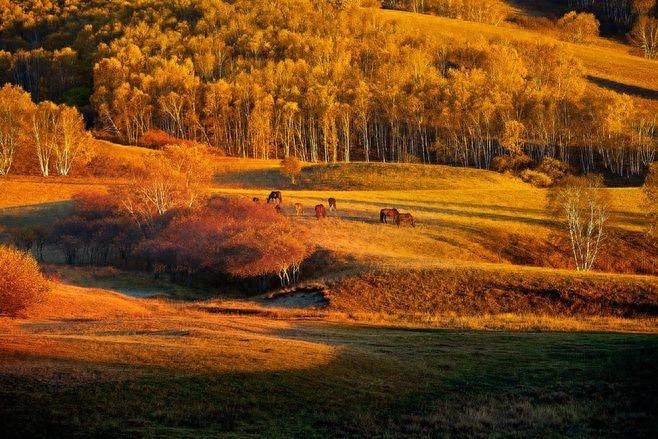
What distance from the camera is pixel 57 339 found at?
1009 inches

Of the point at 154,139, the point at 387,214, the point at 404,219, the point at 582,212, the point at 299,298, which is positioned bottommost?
the point at 299,298

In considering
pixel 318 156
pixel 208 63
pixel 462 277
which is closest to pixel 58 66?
pixel 208 63

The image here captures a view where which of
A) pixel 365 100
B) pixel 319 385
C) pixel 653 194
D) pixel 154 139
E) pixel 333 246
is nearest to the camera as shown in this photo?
pixel 319 385

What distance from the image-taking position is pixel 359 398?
21359 millimetres

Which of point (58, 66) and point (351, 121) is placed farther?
point (58, 66)

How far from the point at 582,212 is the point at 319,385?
51.4 meters

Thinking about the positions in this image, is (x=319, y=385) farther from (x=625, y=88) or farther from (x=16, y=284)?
(x=625, y=88)

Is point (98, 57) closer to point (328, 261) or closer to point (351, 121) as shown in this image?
point (351, 121)

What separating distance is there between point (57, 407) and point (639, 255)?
6280 centimetres

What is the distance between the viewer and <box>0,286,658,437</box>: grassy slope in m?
18.0

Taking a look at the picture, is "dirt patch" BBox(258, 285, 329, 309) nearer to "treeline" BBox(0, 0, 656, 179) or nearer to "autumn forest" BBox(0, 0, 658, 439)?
"autumn forest" BBox(0, 0, 658, 439)

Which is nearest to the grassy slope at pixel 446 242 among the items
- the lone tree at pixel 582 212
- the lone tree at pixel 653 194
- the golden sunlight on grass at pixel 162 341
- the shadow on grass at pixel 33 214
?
the shadow on grass at pixel 33 214

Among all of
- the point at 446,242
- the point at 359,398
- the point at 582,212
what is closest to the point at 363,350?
the point at 359,398

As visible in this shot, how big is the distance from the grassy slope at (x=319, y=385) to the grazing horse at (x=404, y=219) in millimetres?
37752
